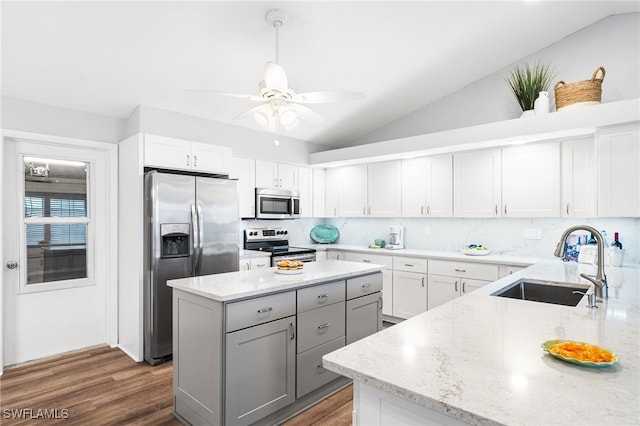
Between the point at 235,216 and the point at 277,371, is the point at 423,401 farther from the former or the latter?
the point at 235,216

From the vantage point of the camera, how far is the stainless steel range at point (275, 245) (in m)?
4.48

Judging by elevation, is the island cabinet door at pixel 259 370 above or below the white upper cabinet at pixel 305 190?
below

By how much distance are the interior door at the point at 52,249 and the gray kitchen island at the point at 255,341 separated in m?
1.95

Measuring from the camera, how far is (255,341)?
7.14 ft

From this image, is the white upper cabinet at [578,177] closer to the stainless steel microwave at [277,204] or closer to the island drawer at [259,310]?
the island drawer at [259,310]

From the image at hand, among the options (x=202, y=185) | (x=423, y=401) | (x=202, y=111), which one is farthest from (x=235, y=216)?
(x=423, y=401)

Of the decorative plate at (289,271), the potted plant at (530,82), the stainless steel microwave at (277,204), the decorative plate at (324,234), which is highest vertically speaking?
the potted plant at (530,82)

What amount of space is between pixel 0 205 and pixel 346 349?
3.36 m

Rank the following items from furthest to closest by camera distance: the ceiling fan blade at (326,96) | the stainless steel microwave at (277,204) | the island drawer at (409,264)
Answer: the stainless steel microwave at (277,204), the island drawer at (409,264), the ceiling fan blade at (326,96)

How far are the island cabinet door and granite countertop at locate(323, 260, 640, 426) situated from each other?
1.07 meters

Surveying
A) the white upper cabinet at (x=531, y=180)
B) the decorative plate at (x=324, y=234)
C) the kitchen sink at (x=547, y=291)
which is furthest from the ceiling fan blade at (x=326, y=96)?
the decorative plate at (x=324, y=234)

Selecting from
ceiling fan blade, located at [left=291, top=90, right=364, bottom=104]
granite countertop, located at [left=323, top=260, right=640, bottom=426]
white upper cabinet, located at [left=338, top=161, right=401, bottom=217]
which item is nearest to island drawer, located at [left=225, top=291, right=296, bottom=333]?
granite countertop, located at [left=323, top=260, right=640, bottom=426]

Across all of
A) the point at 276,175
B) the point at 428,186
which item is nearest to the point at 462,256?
the point at 428,186

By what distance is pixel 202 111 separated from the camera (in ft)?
13.1
